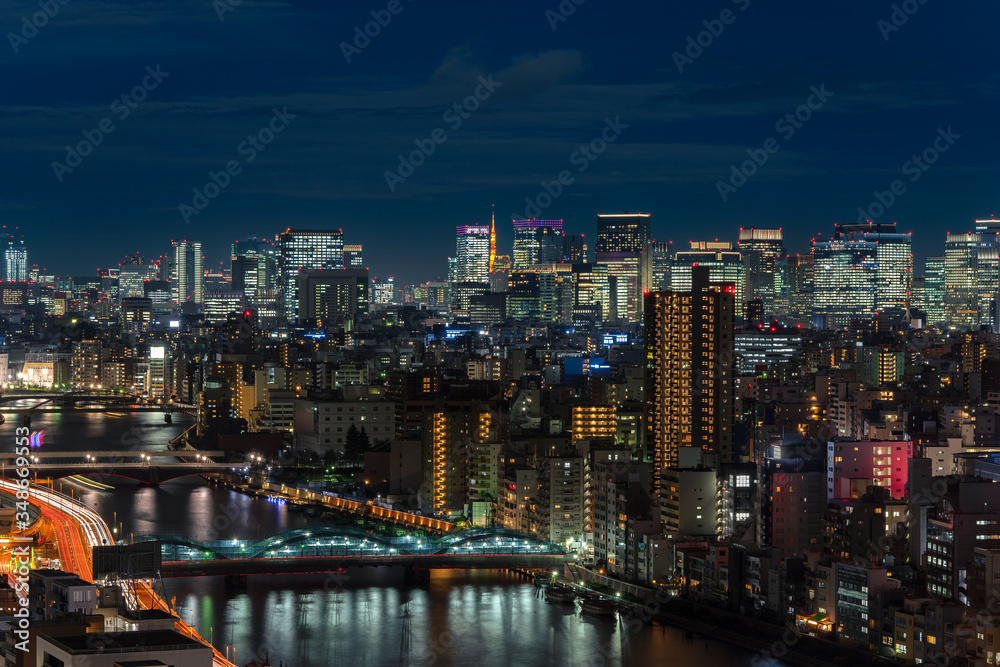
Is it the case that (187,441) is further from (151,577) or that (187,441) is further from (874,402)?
(151,577)

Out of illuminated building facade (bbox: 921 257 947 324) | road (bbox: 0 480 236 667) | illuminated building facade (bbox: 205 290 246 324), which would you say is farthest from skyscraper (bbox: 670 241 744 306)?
road (bbox: 0 480 236 667)

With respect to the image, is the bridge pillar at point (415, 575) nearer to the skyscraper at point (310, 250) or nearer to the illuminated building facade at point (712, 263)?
the illuminated building facade at point (712, 263)

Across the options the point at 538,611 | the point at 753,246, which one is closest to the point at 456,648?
the point at 538,611

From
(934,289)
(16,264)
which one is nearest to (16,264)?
(16,264)

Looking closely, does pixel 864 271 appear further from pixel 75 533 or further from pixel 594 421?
pixel 75 533

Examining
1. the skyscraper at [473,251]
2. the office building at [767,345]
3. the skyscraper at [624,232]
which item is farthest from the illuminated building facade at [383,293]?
the office building at [767,345]
